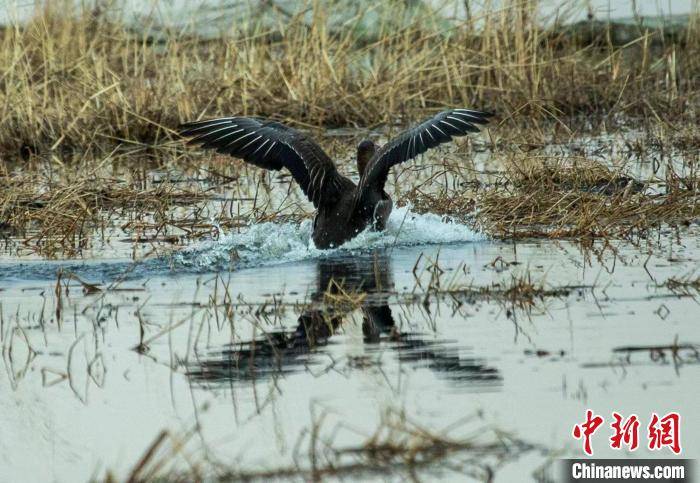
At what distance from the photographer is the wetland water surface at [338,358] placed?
Result: 15.1 feet

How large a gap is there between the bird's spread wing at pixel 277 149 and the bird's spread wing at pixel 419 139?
30 cm

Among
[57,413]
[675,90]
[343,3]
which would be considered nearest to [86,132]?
[343,3]

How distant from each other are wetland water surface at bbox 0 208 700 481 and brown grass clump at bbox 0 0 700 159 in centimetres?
528

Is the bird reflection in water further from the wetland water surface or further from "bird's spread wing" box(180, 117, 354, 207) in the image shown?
"bird's spread wing" box(180, 117, 354, 207)

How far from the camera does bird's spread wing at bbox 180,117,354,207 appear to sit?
9094mm

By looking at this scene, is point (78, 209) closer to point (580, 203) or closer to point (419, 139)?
point (419, 139)

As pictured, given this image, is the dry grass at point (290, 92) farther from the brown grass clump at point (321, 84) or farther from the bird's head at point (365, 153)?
the bird's head at point (365, 153)

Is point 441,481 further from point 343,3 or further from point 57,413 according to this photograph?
point 343,3

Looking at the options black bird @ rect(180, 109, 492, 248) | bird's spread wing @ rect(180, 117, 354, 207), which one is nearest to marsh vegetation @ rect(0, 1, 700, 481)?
black bird @ rect(180, 109, 492, 248)

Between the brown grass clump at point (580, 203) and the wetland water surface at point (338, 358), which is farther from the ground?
the brown grass clump at point (580, 203)

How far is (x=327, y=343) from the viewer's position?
605 cm

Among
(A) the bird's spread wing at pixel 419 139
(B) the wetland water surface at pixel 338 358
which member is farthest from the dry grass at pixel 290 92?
(B) the wetland water surface at pixel 338 358

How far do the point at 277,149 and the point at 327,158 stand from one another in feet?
1.17

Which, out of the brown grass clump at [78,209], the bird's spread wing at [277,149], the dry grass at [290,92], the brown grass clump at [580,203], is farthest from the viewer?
the dry grass at [290,92]
